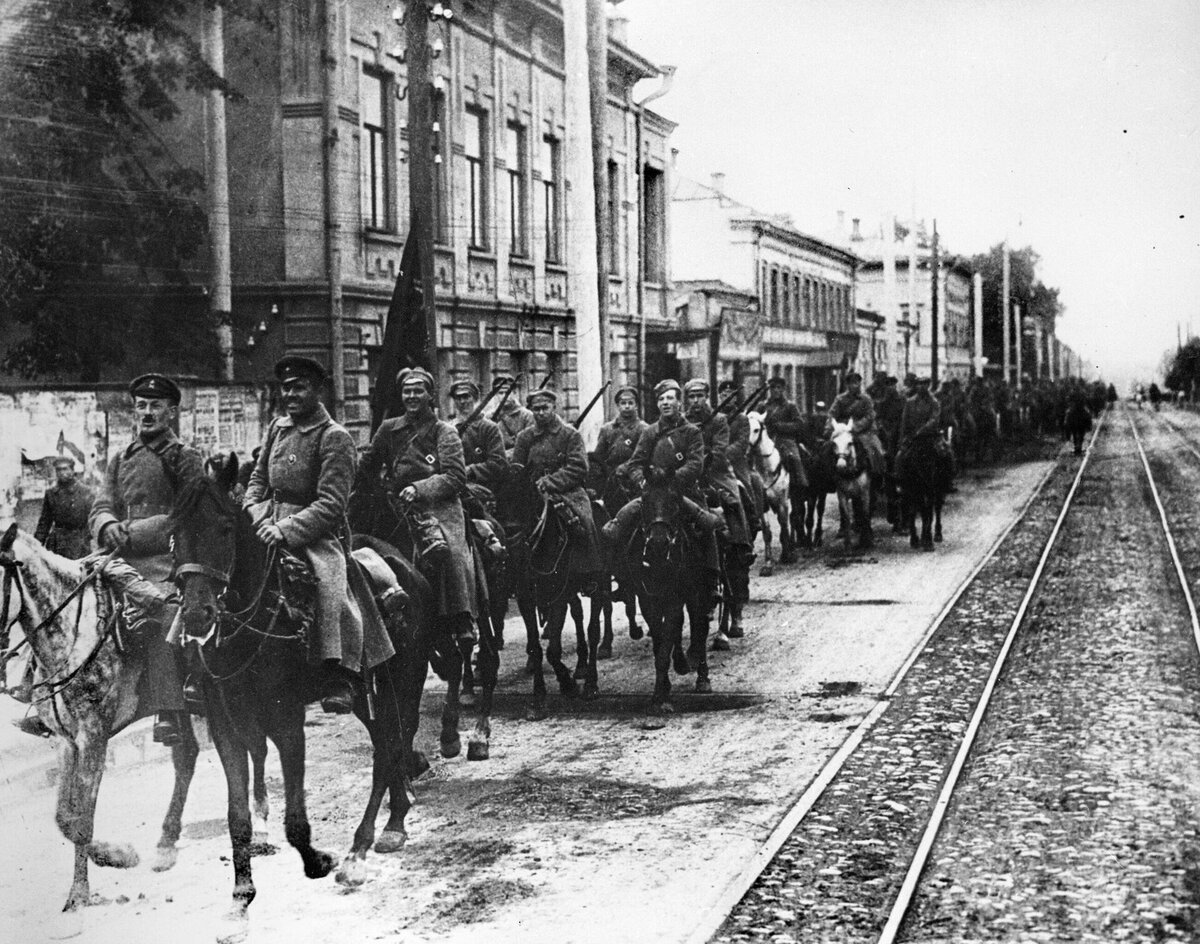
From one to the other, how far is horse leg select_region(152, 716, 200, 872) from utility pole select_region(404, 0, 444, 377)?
478 centimetres

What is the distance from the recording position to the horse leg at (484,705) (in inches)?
321

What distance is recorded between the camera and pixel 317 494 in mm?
5770

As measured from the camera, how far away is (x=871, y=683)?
10.1 meters

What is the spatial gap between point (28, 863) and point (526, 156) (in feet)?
51.6

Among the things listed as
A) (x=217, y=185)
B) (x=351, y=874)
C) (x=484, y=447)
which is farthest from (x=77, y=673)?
(x=484, y=447)

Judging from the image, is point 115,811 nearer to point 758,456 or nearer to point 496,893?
point 496,893

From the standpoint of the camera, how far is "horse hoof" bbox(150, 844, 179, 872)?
538 cm

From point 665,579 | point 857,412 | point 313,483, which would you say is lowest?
point 665,579

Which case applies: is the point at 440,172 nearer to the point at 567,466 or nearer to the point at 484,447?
the point at 484,447

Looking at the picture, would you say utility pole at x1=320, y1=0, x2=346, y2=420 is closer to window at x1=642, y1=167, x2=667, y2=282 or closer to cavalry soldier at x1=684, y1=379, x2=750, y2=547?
cavalry soldier at x1=684, y1=379, x2=750, y2=547

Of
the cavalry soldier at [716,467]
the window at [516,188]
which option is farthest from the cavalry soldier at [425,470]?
the window at [516,188]

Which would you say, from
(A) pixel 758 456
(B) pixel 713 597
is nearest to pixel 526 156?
(A) pixel 758 456

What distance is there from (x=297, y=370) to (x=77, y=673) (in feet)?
4.93

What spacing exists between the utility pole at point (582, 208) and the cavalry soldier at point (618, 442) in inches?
59.3
